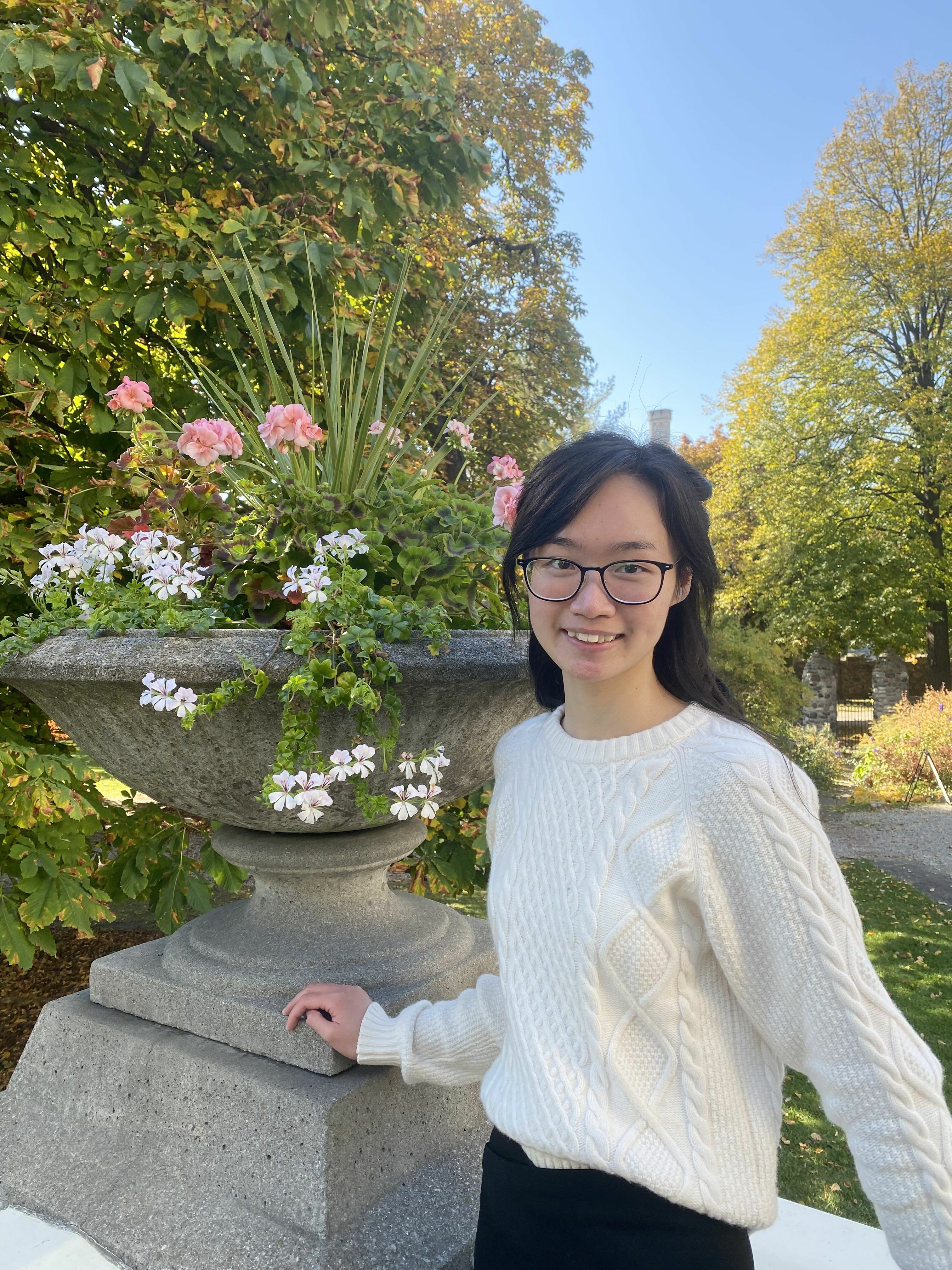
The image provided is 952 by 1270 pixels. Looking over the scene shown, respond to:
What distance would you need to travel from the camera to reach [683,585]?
1.19 meters

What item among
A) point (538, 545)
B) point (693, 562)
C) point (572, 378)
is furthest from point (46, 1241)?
point (572, 378)

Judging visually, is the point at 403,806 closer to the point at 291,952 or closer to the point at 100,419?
the point at 291,952

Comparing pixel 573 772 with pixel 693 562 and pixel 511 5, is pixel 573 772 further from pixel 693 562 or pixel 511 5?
pixel 511 5

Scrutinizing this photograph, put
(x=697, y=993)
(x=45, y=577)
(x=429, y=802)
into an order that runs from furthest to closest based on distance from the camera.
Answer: (x=45, y=577)
(x=429, y=802)
(x=697, y=993)

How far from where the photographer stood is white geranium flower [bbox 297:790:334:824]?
119 cm

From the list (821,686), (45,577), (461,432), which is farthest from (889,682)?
(45,577)

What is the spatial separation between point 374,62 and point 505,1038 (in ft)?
12.8

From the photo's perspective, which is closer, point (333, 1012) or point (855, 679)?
point (333, 1012)

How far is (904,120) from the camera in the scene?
14.8 meters

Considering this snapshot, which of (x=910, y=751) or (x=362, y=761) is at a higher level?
(x=362, y=761)

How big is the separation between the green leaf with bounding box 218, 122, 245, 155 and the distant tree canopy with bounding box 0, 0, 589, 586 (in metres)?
0.01

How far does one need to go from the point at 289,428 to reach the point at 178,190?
2199 millimetres

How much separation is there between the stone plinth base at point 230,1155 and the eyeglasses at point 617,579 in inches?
38.8

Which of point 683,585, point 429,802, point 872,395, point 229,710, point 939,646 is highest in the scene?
point 872,395
